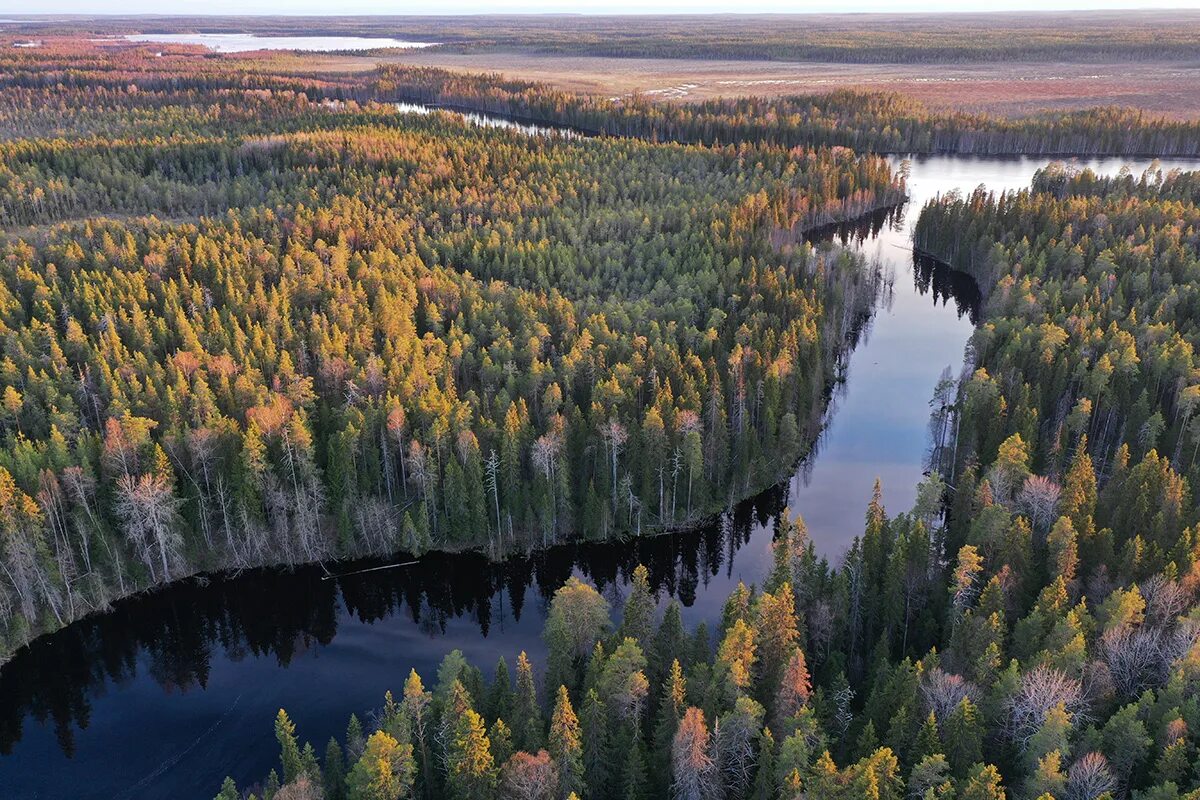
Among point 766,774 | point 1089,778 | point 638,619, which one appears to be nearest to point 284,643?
point 638,619

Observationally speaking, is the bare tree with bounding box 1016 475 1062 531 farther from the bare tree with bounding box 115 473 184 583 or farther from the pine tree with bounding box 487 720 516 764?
the bare tree with bounding box 115 473 184 583

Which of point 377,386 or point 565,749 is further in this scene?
point 377,386

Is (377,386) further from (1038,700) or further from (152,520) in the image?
(1038,700)

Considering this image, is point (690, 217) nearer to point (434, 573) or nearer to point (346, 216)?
point (346, 216)

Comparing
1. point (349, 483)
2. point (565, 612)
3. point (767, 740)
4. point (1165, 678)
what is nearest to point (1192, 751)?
point (1165, 678)

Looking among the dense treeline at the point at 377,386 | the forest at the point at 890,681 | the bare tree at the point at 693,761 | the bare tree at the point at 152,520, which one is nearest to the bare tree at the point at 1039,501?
the forest at the point at 890,681

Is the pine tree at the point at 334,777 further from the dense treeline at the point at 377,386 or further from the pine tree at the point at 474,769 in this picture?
the dense treeline at the point at 377,386

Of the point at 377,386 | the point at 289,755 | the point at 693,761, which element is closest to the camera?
the point at 693,761
